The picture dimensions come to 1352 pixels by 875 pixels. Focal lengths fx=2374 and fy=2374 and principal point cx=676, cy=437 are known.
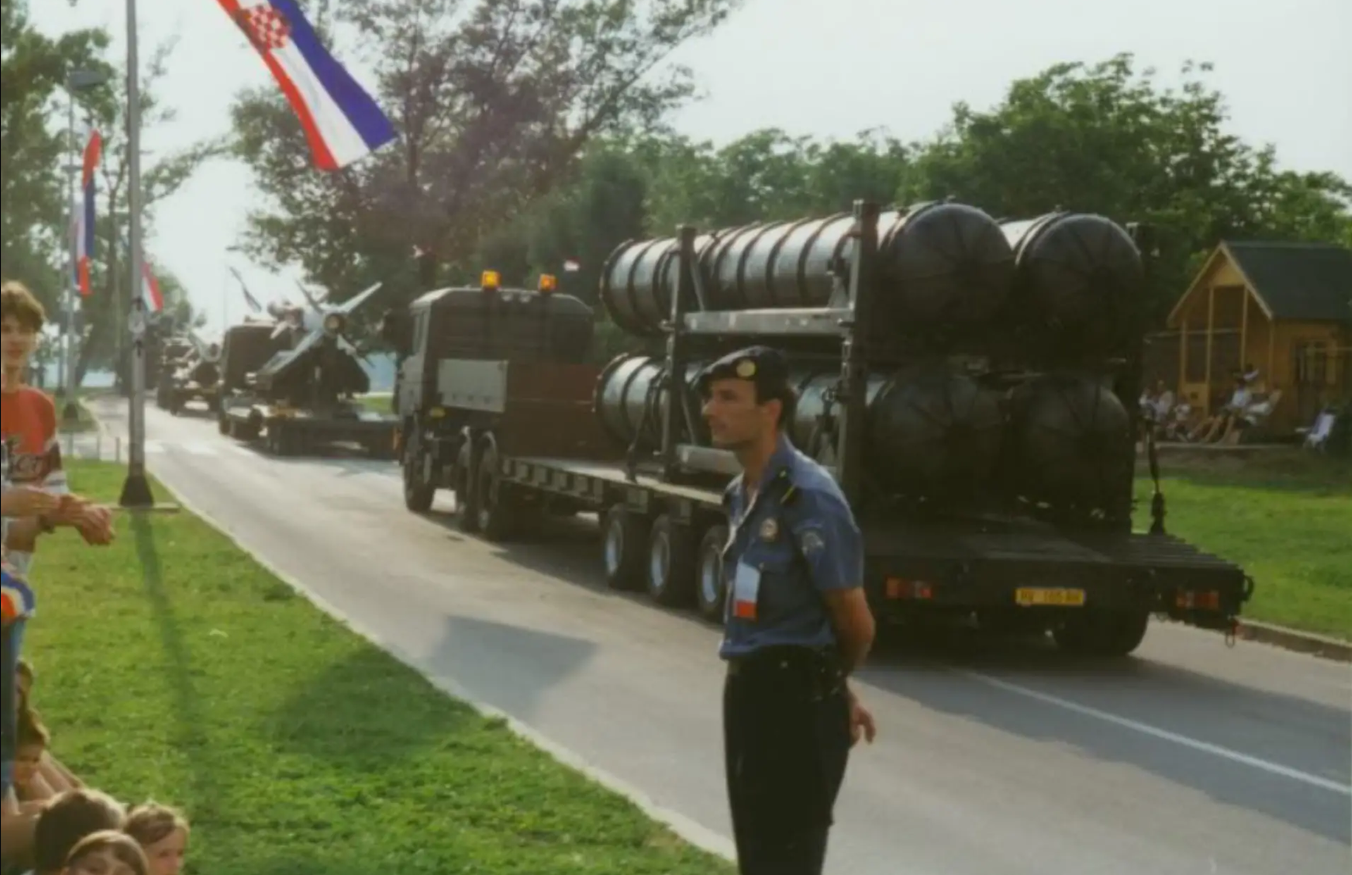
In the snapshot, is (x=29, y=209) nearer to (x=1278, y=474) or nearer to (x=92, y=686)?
(x=1278, y=474)

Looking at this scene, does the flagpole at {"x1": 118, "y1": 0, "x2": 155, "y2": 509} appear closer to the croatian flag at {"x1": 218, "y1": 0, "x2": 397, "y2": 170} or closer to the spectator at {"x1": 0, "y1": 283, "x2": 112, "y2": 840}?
the croatian flag at {"x1": 218, "y1": 0, "x2": 397, "y2": 170}

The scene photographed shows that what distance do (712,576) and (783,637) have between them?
1165 centimetres

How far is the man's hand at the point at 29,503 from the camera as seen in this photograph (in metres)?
4.69

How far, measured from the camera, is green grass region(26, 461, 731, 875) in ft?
28.1

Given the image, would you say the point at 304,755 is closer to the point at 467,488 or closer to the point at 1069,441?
the point at 1069,441

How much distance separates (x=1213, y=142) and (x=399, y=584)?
47345mm

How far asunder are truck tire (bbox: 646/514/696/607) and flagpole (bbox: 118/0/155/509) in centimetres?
867

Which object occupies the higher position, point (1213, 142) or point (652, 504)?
point (1213, 142)

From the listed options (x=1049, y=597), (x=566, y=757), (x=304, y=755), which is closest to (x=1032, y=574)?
(x=1049, y=597)

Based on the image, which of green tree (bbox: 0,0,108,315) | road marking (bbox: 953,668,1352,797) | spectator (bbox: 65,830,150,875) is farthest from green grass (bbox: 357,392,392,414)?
spectator (bbox: 65,830,150,875)

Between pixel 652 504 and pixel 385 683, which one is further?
pixel 652 504

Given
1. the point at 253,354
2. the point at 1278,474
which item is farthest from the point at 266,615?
the point at 253,354

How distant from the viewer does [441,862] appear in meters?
8.38

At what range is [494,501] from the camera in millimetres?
25078
